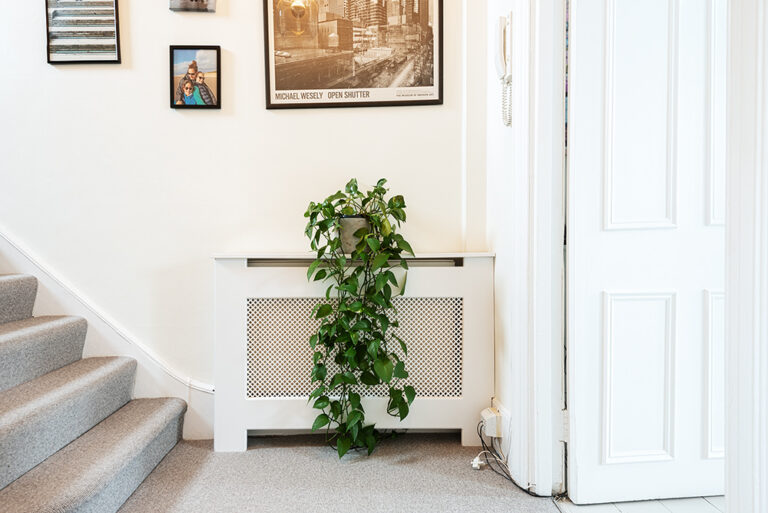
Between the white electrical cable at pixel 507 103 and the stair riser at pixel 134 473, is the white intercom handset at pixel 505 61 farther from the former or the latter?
the stair riser at pixel 134 473

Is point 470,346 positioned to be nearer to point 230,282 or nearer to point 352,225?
point 352,225

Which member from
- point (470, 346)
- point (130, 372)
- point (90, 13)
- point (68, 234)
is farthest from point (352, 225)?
point (90, 13)

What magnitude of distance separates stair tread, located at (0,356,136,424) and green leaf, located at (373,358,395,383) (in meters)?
1.03

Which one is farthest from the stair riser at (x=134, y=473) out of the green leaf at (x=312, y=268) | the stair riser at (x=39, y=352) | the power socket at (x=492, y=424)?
the power socket at (x=492, y=424)

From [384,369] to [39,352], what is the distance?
4.13 feet

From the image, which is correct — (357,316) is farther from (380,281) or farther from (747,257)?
(747,257)

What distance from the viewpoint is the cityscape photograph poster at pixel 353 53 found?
6.63ft

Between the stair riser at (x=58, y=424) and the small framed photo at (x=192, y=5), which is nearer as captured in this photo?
the stair riser at (x=58, y=424)

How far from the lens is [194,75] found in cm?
202

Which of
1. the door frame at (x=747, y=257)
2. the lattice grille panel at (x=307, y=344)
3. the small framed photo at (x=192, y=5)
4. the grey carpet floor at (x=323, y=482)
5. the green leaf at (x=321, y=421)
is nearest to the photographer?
the door frame at (x=747, y=257)

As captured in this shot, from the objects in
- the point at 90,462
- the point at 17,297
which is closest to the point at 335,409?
the point at 90,462

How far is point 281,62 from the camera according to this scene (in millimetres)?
2027

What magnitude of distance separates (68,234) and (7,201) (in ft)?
0.96

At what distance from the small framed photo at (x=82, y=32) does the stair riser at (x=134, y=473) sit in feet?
5.12
